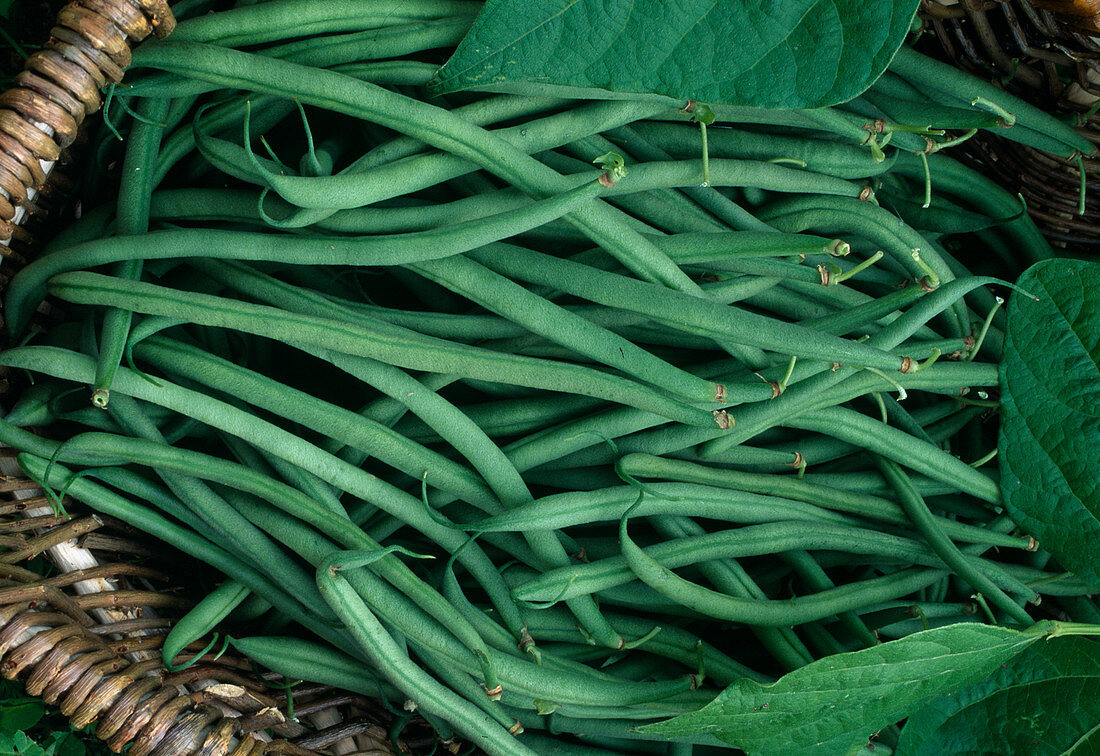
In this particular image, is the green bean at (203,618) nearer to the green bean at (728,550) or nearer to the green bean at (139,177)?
the green bean at (139,177)

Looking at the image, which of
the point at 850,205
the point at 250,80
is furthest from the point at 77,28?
the point at 850,205

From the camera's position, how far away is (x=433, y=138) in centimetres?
112

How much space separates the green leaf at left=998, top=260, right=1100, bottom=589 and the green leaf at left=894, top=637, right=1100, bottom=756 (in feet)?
0.59

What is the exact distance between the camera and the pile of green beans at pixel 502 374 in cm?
113

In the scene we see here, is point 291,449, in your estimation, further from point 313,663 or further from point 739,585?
point 739,585

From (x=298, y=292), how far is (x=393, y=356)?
0.20 metres

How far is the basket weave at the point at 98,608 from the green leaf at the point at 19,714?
191 millimetres

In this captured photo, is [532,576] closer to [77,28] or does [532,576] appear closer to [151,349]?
[151,349]

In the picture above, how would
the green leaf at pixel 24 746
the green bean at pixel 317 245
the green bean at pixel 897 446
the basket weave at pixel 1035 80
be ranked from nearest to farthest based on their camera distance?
the green bean at pixel 317 245 → the green leaf at pixel 24 746 → the green bean at pixel 897 446 → the basket weave at pixel 1035 80

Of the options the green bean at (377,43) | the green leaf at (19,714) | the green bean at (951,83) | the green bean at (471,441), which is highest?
the green bean at (377,43)

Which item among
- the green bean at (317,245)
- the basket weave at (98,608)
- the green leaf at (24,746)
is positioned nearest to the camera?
the basket weave at (98,608)

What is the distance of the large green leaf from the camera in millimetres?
1017

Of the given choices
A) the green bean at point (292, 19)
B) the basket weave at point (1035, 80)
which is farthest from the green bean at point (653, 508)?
the basket weave at point (1035, 80)

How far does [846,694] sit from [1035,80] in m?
1.22
